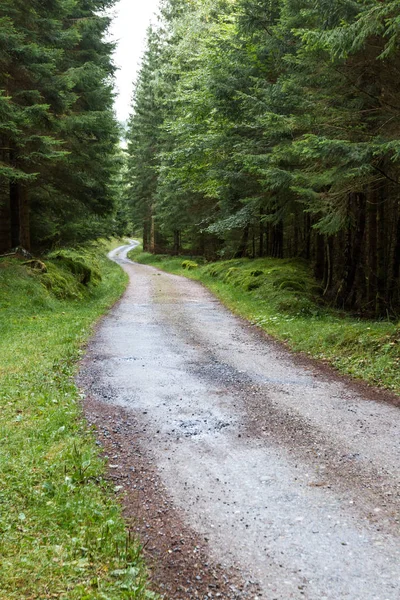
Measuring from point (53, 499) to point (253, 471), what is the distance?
183cm

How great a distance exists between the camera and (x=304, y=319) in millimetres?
11750

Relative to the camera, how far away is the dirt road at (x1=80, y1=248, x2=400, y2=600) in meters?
3.09

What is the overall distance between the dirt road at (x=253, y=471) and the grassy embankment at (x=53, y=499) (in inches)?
9.8

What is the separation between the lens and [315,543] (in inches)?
132

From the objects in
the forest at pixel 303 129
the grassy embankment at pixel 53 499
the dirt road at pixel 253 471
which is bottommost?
the dirt road at pixel 253 471

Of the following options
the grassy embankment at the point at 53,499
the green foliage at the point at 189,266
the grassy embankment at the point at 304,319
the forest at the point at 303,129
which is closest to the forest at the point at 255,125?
the forest at the point at 303,129

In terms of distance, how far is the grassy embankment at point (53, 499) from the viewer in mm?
2801

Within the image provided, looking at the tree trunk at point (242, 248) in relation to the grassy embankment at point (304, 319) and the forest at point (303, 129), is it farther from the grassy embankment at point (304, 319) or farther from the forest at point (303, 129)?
the grassy embankment at point (304, 319)

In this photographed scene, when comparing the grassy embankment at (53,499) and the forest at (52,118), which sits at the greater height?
the forest at (52,118)

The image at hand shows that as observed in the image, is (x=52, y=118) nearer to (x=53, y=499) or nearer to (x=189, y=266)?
(x=53, y=499)

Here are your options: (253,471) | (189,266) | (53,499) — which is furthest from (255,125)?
(189,266)

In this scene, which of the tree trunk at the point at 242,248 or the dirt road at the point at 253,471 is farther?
the tree trunk at the point at 242,248

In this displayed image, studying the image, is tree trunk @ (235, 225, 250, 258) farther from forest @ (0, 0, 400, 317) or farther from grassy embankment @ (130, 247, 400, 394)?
grassy embankment @ (130, 247, 400, 394)

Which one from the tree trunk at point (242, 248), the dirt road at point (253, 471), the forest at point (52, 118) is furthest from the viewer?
the tree trunk at point (242, 248)
